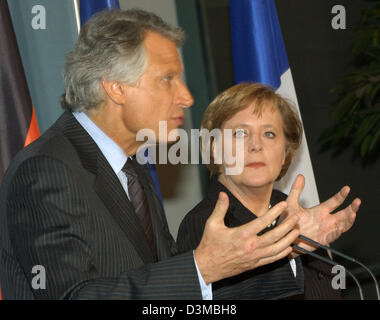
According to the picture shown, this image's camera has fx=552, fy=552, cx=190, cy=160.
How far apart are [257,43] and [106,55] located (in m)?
1.66

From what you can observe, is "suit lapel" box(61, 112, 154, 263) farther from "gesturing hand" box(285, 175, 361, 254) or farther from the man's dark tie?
"gesturing hand" box(285, 175, 361, 254)

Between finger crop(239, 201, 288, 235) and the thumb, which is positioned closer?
finger crop(239, 201, 288, 235)

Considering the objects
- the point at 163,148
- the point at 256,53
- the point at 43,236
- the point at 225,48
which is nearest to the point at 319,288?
the point at 43,236

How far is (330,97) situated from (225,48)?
4.03 ft

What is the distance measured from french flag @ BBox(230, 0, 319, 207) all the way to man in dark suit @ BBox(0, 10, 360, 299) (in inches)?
53.8

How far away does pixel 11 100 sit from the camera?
2.96 m

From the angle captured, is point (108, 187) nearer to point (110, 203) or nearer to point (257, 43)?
point (110, 203)

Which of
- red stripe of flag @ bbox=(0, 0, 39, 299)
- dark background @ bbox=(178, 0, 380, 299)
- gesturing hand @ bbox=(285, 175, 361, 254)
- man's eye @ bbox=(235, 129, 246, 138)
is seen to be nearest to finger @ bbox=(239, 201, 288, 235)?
gesturing hand @ bbox=(285, 175, 361, 254)

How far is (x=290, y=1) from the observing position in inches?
209

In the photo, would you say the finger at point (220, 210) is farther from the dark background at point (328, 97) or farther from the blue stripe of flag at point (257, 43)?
the dark background at point (328, 97)

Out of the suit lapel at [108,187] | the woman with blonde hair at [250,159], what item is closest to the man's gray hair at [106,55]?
the suit lapel at [108,187]

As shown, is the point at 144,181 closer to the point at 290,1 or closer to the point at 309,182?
the point at 309,182

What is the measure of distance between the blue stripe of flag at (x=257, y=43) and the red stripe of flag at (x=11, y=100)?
141cm

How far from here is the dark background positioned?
534 centimetres
